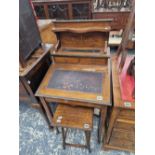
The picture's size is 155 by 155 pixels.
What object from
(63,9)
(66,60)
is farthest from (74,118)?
(63,9)

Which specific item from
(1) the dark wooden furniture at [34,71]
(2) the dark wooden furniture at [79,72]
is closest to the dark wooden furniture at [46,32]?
(1) the dark wooden furniture at [34,71]

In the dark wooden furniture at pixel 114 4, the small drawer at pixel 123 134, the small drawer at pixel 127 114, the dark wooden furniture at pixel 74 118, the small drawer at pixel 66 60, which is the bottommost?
the small drawer at pixel 123 134

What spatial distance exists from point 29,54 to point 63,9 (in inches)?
68.7

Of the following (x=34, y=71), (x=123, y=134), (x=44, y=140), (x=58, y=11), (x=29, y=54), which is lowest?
(x=44, y=140)

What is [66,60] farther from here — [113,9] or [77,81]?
[113,9]

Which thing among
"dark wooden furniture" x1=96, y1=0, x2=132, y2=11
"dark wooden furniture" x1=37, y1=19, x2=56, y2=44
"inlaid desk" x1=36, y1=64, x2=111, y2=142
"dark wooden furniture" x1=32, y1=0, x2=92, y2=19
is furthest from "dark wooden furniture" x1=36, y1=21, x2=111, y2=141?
"dark wooden furniture" x1=96, y1=0, x2=132, y2=11

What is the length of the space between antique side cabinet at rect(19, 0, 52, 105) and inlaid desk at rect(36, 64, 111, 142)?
14 centimetres

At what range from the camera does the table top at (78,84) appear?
97cm

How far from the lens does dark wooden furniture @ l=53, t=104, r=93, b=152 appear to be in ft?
3.45

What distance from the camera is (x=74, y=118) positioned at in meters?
Result: 1.11

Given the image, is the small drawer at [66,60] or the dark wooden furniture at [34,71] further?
the small drawer at [66,60]

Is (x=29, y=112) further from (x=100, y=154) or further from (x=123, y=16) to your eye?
(x=123, y=16)

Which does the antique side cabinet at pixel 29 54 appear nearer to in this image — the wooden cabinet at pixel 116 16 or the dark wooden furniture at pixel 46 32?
the dark wooden furniture at pixel 46 32

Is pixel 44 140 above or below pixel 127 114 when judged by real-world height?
below
